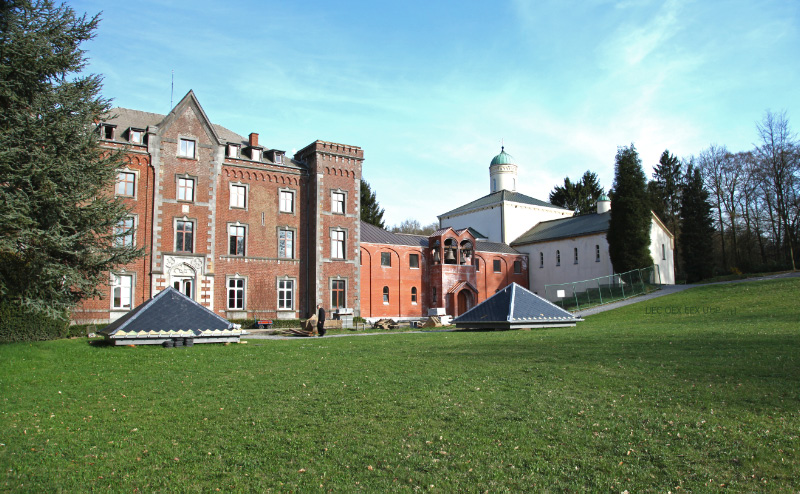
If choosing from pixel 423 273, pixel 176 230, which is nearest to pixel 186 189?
pixel 176 230

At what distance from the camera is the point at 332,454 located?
6.40 meters

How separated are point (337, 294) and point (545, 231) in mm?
25097

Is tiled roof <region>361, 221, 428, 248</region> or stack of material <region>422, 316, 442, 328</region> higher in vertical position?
tiled roof <region>361, 221, 428, 248</region>

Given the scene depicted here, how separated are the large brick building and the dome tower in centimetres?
2567

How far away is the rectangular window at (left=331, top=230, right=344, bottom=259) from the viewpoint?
37.8 m

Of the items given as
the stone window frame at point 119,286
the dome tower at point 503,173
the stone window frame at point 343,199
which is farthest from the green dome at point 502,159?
the stone window frame at point 119,286

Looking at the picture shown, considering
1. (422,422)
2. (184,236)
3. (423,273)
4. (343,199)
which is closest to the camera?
(422,422)

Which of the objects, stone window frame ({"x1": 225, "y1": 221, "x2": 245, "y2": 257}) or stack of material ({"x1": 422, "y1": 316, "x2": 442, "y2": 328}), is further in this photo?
stone window frame ({"x1": 225, "y1": 221, "x2": 245, "y2": 257})

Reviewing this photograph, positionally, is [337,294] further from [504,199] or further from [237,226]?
[504,199]

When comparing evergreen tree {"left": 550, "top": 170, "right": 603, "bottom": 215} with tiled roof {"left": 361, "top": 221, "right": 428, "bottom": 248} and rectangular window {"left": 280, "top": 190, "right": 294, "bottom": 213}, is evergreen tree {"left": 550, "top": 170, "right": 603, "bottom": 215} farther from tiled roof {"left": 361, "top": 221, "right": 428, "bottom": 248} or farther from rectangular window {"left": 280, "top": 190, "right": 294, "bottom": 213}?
rectangular window {"left": 280, "top": 190, "right": 294, "bottom": 213}

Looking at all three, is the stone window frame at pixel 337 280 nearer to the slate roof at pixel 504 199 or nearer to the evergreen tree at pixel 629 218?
the evergreen tree at pixel 629 218

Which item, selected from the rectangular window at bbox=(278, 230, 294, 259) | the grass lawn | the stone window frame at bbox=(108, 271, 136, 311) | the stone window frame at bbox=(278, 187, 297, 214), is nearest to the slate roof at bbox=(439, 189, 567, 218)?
the stone window frame at bbox=(278, 187, 297, 214)

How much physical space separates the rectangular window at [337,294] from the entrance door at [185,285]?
9.04 m

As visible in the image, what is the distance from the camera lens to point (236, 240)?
35094mm
